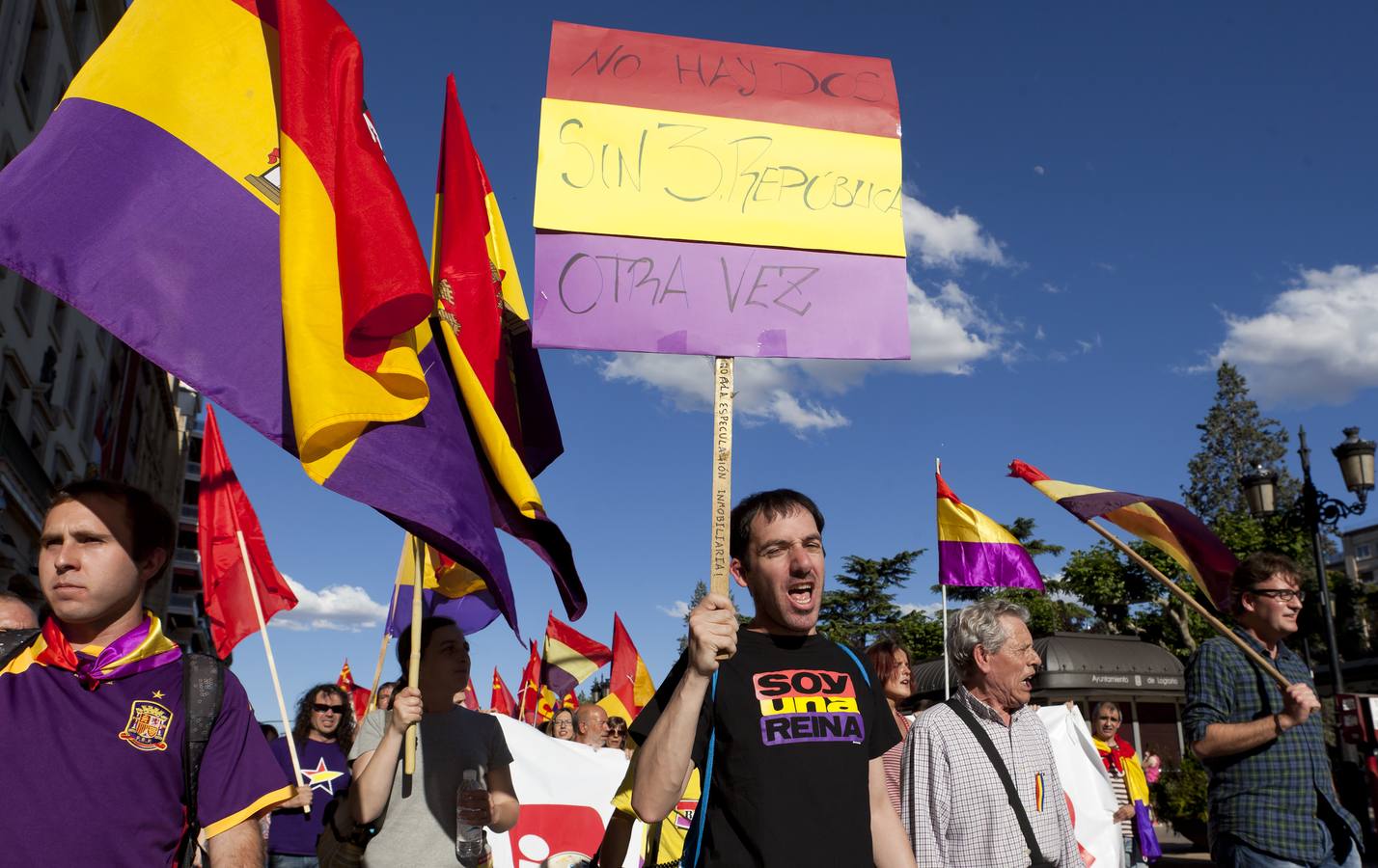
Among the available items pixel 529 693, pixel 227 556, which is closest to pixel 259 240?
pixel 227 556

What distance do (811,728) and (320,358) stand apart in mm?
1882

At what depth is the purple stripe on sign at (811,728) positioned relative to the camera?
2.84 metres

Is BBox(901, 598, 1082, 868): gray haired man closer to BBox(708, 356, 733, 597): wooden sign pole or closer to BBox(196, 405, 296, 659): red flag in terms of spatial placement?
BBox(708, 356, 733, 597): wooden sign pole

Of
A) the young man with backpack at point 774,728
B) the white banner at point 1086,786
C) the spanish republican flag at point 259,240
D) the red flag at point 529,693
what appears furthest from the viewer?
the red flag at point 529,693

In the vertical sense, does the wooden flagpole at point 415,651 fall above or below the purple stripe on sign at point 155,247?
below

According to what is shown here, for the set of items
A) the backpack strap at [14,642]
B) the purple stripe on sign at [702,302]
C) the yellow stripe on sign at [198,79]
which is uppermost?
the yellow stripe on sign at [198,79]

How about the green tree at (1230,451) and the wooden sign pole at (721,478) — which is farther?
the green tree at (1230,451)

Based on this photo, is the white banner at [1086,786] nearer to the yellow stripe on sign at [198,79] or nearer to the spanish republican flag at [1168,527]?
the spanish republican flag at [1168,527]

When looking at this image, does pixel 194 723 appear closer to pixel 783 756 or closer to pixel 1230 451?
pixel 783 756

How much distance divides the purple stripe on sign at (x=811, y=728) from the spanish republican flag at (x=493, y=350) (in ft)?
4.27

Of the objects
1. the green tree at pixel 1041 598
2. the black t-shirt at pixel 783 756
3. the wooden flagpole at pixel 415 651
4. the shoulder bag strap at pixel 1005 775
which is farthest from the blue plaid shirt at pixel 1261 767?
the green tree at pixel 1041 598

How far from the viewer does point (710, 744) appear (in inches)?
113

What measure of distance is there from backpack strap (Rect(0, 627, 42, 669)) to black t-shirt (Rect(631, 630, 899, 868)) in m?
1.54

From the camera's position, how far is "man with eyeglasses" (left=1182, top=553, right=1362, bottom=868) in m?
3.91
